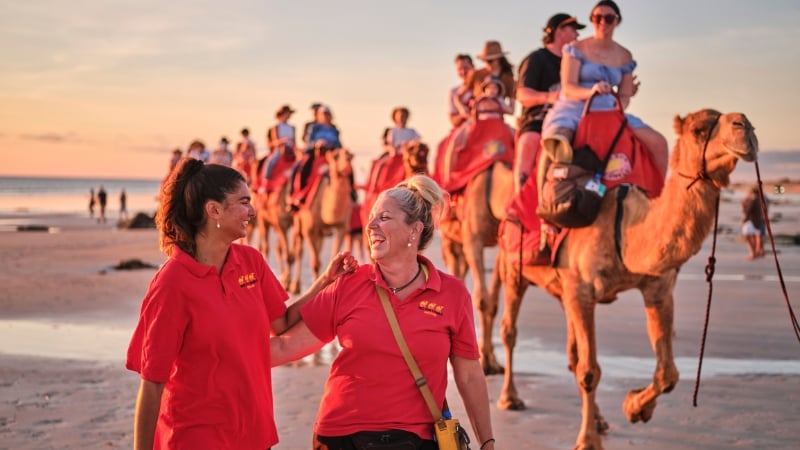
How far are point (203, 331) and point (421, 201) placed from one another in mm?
1065

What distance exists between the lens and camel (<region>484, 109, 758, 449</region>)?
20.9ft

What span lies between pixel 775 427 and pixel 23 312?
11.0 metres

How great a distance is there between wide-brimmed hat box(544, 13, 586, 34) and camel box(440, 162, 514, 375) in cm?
162

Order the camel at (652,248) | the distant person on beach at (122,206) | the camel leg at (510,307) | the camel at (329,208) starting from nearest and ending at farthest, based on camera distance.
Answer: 1. the camel at (652,248)
2. the camel leg at (510,307)
3. the camel at (329,208)
4. the distant person on beach at (122,206)

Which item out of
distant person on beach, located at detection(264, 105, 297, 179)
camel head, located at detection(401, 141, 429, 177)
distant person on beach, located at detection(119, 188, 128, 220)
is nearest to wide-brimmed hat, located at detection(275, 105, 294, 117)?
distant person on beach, located at detection(264, 105, 297, 179)

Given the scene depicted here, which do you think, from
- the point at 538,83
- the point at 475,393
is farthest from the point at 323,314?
the point at 538,83

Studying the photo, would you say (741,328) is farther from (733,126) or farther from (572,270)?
(733,126)

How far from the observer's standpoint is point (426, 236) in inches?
172

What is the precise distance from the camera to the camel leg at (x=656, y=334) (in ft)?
22.6

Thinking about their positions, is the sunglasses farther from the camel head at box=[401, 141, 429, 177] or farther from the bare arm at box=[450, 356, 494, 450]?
the camel head at box=[401, 141, 429, 177]

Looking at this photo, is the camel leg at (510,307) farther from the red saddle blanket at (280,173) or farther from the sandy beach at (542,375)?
the red saddle blanket at (280,173)

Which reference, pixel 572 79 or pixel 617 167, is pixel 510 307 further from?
pixel 572 79

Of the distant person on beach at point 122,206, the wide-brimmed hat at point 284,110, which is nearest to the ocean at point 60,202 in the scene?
the distant person on beach at point 122,206

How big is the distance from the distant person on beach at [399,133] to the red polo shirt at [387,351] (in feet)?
46.2
